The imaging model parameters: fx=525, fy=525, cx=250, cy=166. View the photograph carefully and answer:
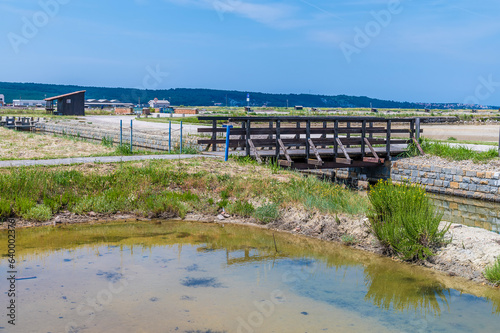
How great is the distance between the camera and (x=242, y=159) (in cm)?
1911

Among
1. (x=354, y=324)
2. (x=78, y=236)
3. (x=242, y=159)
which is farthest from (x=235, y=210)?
(x=354, y=324)

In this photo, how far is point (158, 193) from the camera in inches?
577

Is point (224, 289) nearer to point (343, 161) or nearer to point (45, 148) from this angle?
point (343, 161)

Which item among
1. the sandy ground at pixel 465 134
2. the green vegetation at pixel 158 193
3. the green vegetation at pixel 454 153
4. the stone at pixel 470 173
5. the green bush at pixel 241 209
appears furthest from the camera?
the sandy ground at pixel 465 134

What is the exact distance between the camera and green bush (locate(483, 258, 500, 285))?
8.94 metres

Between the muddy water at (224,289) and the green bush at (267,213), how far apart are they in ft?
4.63

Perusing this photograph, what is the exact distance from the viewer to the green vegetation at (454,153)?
875 inches

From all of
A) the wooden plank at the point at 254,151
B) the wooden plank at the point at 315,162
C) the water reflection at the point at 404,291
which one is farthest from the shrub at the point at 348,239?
the wooden plank at the point at 315,162

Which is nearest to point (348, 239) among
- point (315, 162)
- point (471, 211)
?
point (471, 211)

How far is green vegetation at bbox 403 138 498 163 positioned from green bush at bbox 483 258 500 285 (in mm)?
13923

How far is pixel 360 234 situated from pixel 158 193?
5.88 meters

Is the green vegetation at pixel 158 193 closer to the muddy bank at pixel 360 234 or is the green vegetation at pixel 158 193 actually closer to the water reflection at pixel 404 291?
the muddy bank at pixel 360 234

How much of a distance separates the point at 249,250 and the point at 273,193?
138 inches

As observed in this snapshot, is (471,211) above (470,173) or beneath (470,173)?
beneath
